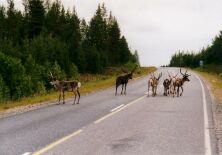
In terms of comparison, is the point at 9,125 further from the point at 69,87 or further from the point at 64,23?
the point at 64,23

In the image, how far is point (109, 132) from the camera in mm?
13508

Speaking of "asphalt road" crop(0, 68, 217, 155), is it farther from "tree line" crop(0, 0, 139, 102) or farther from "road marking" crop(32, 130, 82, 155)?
"tree line" crop(0, 0, 139, 102)

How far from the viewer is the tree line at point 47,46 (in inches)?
1676

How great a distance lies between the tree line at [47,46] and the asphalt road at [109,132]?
14.2 metres

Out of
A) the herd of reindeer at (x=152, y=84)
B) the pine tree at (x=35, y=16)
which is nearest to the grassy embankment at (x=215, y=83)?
the herd of reindeer at (x=152, y=84)

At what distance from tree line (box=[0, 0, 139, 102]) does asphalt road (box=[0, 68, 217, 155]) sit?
14.2 m

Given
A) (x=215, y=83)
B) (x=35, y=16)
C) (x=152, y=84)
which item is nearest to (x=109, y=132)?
(x=152, y=84)

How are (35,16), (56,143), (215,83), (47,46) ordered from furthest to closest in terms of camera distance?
1. (35,16)
2. (47,46)
3. (215,83)
4. (56,143)

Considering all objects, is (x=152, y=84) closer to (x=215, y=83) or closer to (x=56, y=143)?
(x=56, y=143)

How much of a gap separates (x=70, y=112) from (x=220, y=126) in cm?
652

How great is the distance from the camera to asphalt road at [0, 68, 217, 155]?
10.8 m

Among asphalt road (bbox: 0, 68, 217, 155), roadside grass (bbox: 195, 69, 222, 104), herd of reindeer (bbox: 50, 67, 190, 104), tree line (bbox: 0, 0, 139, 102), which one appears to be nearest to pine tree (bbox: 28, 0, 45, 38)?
tree line (bbox: 0, 0, 139, 102)

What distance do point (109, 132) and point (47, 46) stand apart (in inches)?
2104

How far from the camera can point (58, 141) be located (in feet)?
38.9
